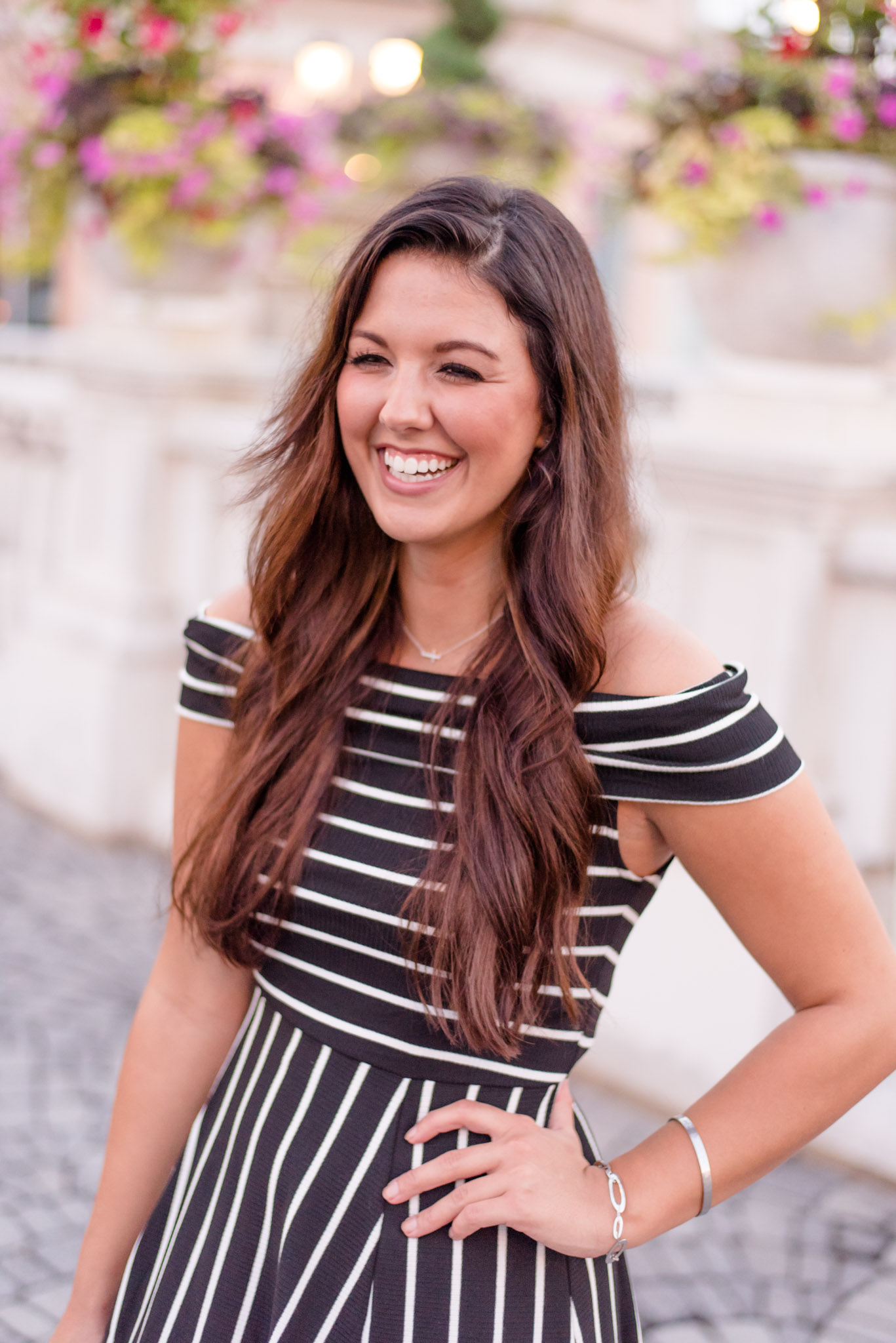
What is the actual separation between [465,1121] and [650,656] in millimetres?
488

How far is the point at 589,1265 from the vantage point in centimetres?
128

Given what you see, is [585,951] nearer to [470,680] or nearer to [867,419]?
[470,680]

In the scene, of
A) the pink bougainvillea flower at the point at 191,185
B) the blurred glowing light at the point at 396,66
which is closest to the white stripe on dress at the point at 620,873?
the pink bougainvillea flower at the point at 191,185

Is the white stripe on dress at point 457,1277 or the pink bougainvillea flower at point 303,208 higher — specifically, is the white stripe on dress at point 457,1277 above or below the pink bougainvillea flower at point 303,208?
below

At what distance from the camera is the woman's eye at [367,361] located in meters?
1.31

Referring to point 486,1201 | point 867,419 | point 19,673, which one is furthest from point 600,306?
point 19,673

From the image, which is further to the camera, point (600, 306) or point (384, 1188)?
point (600, 306)

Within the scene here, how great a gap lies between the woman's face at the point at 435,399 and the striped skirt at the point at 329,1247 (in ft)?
1.90

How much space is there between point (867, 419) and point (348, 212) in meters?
4.30

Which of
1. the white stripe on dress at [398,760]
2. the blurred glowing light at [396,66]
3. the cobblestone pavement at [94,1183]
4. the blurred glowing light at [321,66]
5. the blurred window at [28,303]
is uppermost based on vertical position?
the blurred glowing light at [321,66]

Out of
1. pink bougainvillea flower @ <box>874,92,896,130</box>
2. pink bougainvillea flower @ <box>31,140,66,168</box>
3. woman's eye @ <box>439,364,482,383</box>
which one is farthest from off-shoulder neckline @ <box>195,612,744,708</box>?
pink bougainvillea flower @ <box>31,140,66,168</box>

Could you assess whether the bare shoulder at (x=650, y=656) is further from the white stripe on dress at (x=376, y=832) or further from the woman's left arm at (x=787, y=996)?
the white stripe on dress at (x=376, y=832)

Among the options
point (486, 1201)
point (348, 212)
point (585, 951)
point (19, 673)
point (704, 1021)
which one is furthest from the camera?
point (348, 212)

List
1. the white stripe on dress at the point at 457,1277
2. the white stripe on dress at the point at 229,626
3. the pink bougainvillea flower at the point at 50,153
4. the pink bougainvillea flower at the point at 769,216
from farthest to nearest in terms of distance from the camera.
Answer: the pink bougainvillea flower at the point at 50,153
the pink bougainvillea flower at the point at 769,216
the white stripe on dress at the point at 229,626
the white stripe on dress at the point at 457,1277
